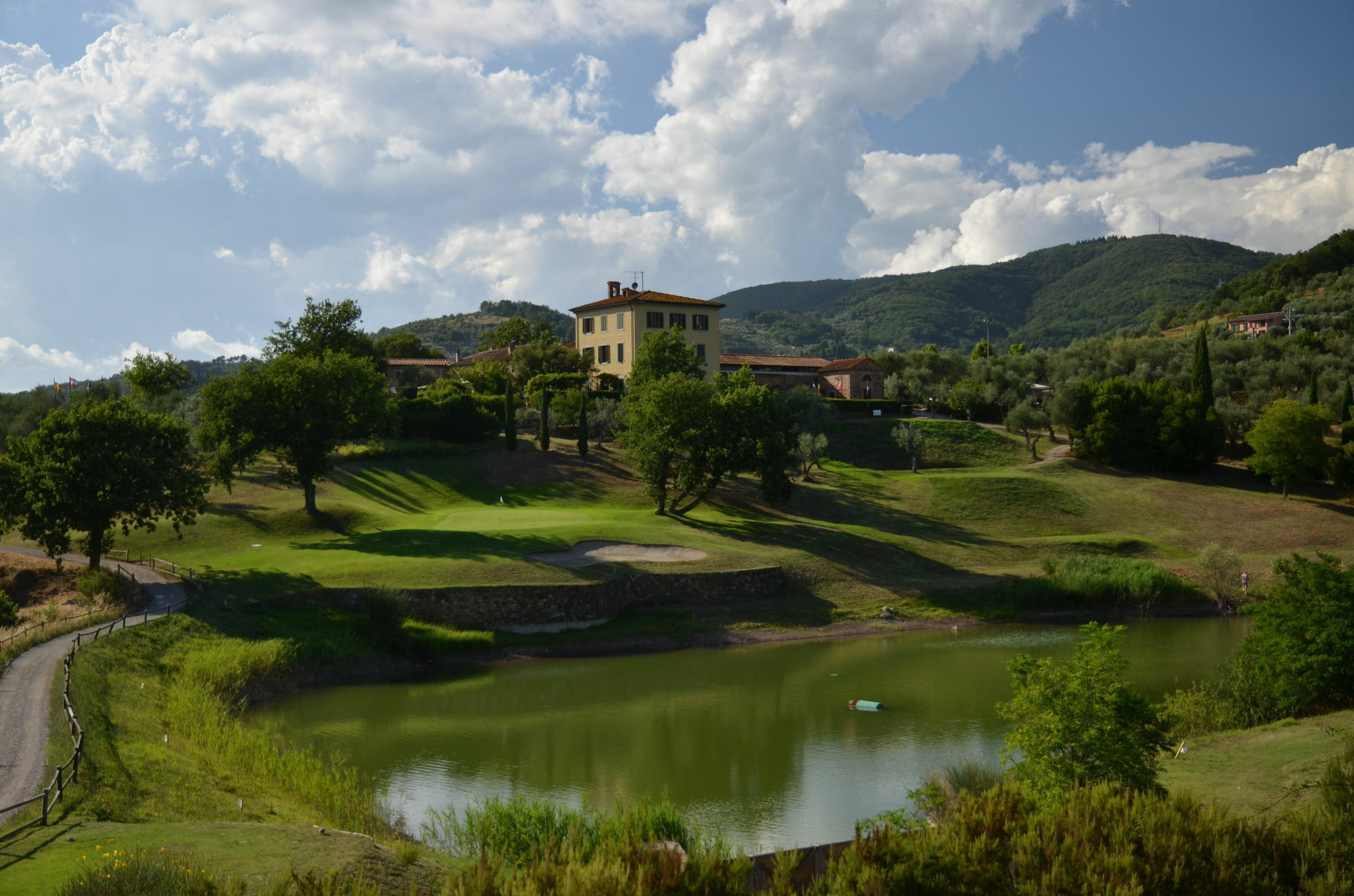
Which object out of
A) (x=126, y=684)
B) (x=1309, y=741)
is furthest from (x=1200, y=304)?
(x=126, y=684)

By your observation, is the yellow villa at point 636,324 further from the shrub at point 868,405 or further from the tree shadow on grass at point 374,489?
the tree shadow on grass at point 374,489

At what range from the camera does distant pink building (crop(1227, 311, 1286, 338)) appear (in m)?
116

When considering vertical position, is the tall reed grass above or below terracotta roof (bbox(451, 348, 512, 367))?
below

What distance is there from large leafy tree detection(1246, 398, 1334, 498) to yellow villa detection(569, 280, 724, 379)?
39999 mm

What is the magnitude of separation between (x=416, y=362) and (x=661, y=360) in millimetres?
50652

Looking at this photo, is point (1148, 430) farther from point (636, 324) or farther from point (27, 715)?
point (27, 715)

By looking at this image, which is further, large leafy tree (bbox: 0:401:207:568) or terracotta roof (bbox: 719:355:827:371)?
terracotta roof (bbox: 719:355:827:371)

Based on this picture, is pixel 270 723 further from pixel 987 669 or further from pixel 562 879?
pixel 987 669

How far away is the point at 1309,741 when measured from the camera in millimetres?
20812

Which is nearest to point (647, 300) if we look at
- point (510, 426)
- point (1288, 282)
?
point (510, 426)

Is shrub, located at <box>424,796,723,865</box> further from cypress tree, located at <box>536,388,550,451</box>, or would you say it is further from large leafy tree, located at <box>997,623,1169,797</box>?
cypress tree, located at <box>536,388,550,451</box>

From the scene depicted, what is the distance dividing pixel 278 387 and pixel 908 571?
3235cm

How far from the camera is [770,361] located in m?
97.4

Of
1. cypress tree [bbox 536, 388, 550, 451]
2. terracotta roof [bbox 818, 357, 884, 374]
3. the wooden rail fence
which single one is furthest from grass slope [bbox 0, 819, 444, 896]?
terracotta roof [bbox 818, 357, 884, 374]
